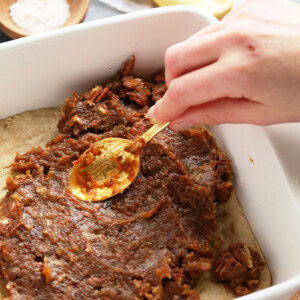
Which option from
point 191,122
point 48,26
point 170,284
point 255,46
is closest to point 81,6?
point 48,26

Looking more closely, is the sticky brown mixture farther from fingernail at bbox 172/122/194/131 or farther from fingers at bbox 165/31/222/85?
fingers at bbox 165/31/222/85

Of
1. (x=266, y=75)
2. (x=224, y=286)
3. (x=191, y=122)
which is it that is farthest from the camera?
(x=224, y=286)

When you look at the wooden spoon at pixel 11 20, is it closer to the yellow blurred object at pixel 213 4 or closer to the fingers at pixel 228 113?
the yellow blurred object at pixel 213 4

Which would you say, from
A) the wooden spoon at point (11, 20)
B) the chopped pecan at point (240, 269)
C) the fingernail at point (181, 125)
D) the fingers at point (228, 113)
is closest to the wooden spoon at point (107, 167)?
the fingernail at point (181, 125)

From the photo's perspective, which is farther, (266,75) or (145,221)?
(145,221)

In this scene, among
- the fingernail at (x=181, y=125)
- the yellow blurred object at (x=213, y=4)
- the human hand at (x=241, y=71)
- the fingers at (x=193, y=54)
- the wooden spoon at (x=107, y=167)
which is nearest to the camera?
the human hand at (x=241, y=71)

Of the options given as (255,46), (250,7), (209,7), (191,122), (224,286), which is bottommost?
(224,286)

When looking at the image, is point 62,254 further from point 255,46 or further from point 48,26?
point 48,26

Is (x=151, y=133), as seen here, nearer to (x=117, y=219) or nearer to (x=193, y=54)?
(x=117, y=219)
